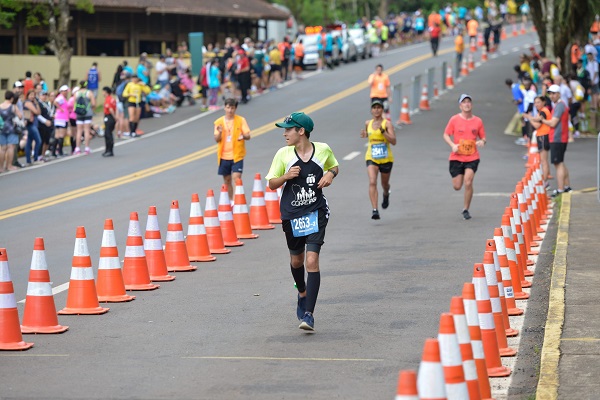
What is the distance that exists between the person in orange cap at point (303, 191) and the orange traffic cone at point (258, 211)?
7.50m

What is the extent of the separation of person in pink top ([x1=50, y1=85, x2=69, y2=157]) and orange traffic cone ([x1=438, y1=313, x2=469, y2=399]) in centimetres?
2349

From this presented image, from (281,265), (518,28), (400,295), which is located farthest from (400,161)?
(518,28)

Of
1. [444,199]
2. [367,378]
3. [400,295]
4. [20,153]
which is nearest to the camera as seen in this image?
[367,378]

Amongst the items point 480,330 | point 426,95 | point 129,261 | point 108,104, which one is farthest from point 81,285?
point 426,95

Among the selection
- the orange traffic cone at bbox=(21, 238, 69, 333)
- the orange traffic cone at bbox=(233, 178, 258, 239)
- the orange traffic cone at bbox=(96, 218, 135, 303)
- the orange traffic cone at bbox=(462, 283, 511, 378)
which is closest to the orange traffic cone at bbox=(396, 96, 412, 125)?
the orange traffic cone at bbox=(233, 178, 258, 239)

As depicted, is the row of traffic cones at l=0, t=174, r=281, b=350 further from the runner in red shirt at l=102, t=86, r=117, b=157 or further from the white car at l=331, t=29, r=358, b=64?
the white car at l=331, t=29, r=358, b=64

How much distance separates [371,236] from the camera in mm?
17047

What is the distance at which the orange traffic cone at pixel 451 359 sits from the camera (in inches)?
260

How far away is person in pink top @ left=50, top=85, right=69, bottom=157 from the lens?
29.2 m

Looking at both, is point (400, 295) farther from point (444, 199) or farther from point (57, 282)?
point (444, 199)

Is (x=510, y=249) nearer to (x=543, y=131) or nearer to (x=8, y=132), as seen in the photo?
(x=543, y=131)

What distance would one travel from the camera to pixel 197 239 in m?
15.0

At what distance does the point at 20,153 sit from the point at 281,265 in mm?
16836

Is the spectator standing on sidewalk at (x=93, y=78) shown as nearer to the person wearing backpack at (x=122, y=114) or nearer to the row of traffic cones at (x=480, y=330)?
the person wearing backpack at (x=122, y=114)
